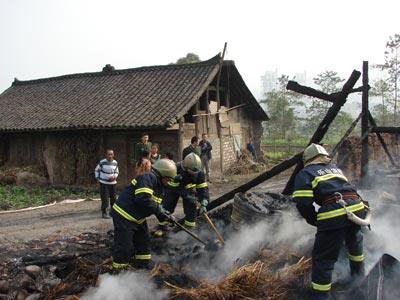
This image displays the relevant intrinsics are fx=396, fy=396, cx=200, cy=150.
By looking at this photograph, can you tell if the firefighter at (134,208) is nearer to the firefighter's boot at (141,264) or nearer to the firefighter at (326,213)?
the firefighter's boot at (141,264)

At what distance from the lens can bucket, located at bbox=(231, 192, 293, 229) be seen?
19.6 ft

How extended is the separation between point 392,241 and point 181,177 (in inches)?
138

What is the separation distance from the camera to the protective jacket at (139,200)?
4.86 m

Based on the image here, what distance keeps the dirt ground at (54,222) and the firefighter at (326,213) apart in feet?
16.2

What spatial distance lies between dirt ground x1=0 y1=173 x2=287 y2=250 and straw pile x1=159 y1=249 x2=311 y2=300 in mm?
4057

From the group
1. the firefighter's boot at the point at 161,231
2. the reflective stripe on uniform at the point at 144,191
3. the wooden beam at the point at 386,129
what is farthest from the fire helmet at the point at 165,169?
the wooden beam at the point at 386,129

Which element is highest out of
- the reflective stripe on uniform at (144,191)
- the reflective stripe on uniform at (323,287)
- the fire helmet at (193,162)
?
the fire helmet at (193,162)

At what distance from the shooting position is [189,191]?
23.5ft

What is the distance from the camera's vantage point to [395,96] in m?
26.6

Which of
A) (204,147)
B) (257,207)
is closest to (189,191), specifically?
(257,207)

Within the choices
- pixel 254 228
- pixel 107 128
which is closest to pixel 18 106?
pixel 107 128

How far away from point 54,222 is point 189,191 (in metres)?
3.96

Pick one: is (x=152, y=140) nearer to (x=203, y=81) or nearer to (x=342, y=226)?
(x=203, y=81)

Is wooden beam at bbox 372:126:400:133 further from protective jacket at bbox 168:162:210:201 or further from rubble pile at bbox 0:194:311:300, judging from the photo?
protective jacket at bbox 168:162:210:201
